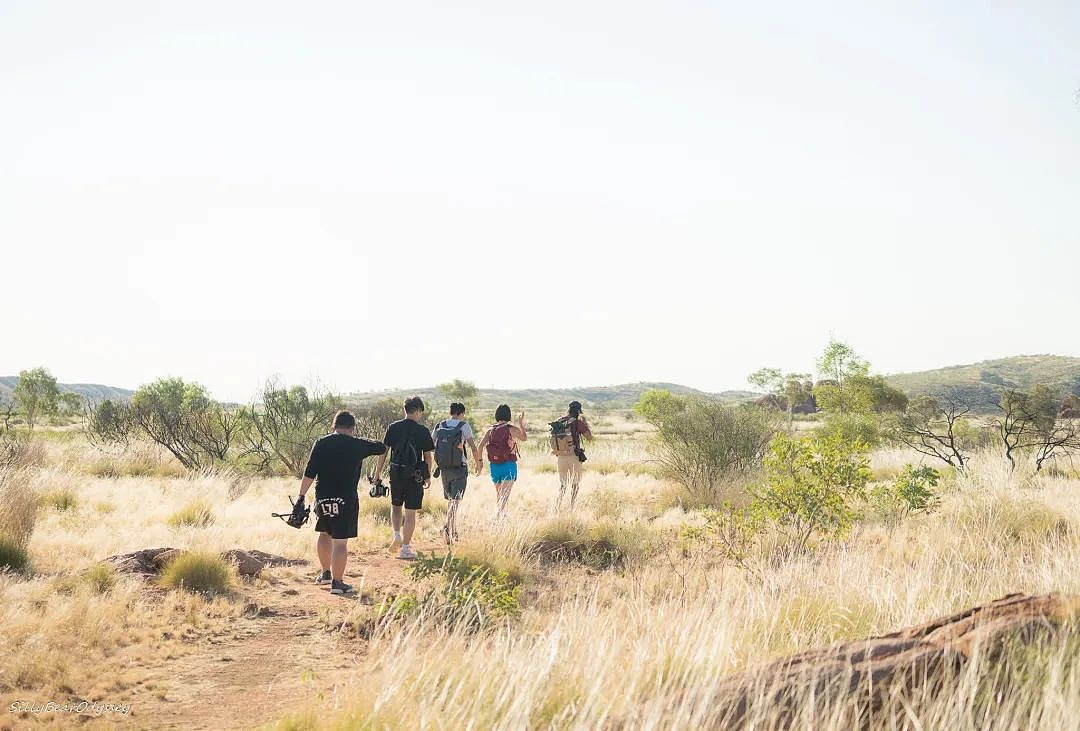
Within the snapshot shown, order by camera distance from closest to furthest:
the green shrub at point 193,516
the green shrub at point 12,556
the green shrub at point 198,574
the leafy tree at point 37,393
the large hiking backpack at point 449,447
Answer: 1. the green shrub at point 198,574
2. the green shrub at point 12,556
3. the large hiking backpack at point 449,447
4. the green shrub at point 193,516
5. the leafy tree at point 37,393

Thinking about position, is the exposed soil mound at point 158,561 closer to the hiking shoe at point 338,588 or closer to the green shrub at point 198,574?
the green shrub at point 198,574

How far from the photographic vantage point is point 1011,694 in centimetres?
296

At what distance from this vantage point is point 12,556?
26.9 ft

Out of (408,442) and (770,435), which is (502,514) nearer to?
(408,442)

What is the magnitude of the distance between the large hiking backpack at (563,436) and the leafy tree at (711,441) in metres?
3.69

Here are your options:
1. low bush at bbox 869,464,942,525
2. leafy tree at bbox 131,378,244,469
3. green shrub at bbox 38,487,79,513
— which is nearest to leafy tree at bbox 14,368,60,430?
leafy tree at bbox 131,378,244,469

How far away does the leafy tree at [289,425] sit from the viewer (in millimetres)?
20297

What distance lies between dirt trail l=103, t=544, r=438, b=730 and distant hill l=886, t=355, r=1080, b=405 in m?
99.7

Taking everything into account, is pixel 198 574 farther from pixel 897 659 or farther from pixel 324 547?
pixel 897 659

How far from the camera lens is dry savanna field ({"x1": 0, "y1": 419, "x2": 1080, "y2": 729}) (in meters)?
3.12

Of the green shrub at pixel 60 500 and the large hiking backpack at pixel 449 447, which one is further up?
the large hiking backpack at pixel 449 447

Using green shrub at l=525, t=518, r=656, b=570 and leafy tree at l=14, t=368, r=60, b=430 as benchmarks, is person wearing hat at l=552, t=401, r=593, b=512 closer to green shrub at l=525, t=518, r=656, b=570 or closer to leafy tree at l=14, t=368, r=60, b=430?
green shrub at l=525, t=518, r=656, b=570

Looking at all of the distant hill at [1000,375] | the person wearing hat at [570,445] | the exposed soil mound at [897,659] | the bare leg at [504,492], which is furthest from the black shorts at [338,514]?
the distant hill at [1000,375]

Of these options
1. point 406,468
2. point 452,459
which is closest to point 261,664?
point 406,468
